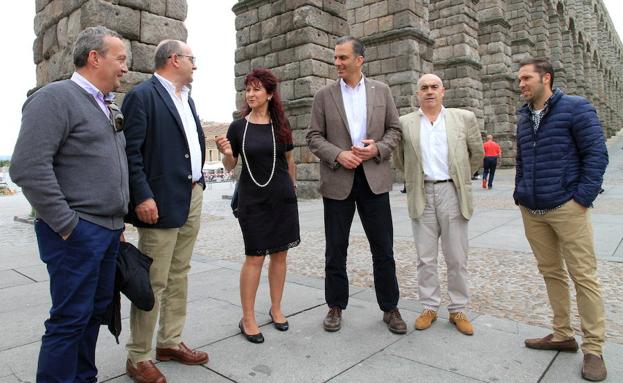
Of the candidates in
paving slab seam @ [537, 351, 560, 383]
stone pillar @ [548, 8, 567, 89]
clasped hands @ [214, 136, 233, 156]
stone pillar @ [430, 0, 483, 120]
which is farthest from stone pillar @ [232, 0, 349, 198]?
stone pillar @ [548, 8, 567, 89]

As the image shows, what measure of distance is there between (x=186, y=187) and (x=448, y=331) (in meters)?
1.97

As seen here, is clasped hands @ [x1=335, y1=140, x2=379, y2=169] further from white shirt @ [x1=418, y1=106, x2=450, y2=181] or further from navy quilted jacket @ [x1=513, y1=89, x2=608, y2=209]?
navy quilted jacket @ [x1=513, y1=89, x2=608, y2=209]

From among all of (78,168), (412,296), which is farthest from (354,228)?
(78,168)

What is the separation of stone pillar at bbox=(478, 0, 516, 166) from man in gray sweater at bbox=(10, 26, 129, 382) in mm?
19728

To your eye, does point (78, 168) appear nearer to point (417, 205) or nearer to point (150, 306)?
point (150, 306)

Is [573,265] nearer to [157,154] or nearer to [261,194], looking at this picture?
[261,194]

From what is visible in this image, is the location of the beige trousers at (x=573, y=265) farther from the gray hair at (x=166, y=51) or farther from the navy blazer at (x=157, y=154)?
the gray hair at (x=166, y=51)

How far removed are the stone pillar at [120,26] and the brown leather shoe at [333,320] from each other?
5080 mm

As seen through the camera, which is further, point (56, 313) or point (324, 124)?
point (324, 124)

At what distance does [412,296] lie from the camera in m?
3.87

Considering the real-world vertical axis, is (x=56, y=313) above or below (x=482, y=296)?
above

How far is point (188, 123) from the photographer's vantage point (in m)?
2.66

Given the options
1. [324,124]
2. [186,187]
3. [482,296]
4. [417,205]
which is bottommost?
[482,296]

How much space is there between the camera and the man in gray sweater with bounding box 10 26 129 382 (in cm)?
184
